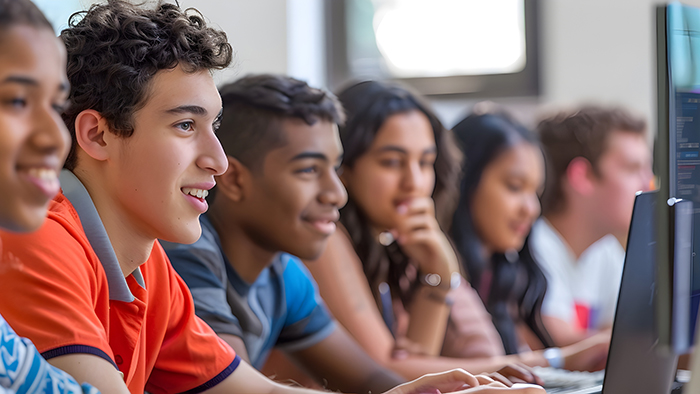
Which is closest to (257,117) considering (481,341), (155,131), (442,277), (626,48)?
(155,131)

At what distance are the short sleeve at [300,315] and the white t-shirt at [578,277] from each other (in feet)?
2.57

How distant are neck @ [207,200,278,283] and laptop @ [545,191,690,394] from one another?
1.41 feet

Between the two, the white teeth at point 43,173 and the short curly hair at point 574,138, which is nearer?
the white teeth at point 43,173

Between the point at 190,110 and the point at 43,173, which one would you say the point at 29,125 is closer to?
the point at 43,173

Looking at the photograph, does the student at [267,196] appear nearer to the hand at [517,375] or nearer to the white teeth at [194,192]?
the white teeth at [194,192]

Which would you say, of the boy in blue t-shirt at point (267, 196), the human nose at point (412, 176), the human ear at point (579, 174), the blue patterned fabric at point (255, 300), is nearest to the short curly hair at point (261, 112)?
the boy in blue t-shirt at point (267, 196)

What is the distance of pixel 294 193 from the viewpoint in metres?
0.84

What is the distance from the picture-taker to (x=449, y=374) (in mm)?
625

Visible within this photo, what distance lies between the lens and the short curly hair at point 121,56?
0.56 meters

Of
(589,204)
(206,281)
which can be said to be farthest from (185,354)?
(589,204)

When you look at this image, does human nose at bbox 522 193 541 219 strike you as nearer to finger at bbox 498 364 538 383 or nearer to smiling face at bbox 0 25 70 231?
finger at bbox 498 364 538 383

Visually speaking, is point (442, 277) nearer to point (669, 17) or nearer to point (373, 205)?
point (373, 205)

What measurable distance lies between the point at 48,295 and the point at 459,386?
372mm

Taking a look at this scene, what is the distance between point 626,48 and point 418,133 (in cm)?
121
